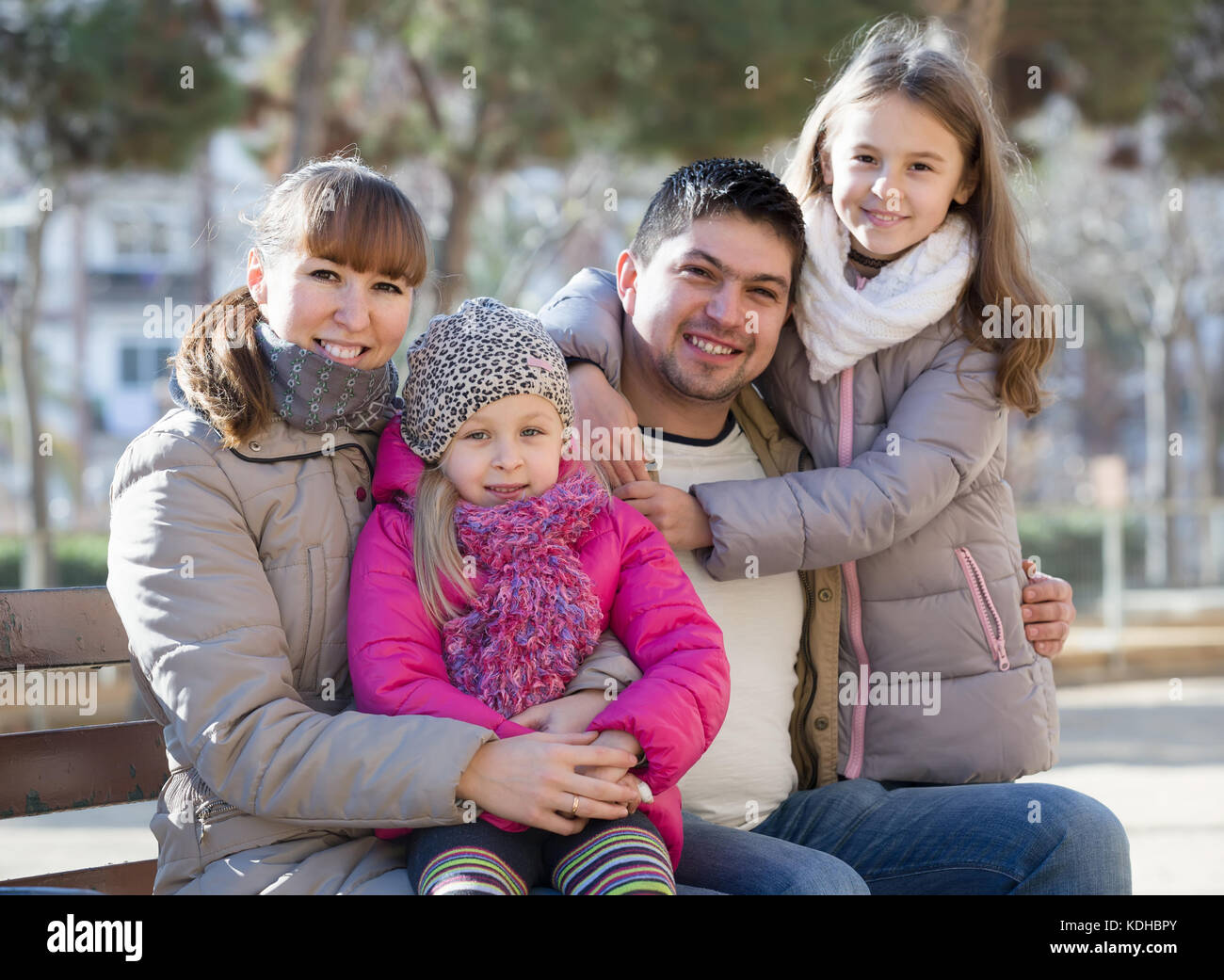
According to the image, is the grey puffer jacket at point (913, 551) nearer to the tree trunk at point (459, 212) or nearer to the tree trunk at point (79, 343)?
the tree trunk at point (459, 212)

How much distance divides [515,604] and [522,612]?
2cm

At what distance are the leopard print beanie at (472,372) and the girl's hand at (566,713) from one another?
0.52 metres

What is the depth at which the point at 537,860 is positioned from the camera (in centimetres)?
227

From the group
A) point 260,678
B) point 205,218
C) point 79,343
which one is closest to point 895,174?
point 260,678

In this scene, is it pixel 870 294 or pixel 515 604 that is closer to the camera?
pixel 515 604

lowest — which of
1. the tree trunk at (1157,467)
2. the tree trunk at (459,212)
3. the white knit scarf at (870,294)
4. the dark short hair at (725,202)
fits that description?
the tree trunk at (1157,467)

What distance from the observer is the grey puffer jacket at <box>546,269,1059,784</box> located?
9.04ft

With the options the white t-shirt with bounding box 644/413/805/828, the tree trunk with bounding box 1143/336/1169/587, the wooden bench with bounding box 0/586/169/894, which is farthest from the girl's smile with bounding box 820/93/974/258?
the tree trunk with bounding box 1143/336/1169/587

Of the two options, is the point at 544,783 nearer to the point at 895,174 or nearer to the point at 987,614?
the point at 987,614

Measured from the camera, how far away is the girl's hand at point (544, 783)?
2.16 meters

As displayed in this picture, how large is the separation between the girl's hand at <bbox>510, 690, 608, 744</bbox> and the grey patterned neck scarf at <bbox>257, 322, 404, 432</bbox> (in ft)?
2.16

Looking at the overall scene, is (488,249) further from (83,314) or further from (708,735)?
(708,735)

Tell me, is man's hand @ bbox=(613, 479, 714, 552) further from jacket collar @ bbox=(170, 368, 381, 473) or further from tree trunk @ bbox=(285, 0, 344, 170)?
tree trunk @ bbox=(285, 0, 344, 170)

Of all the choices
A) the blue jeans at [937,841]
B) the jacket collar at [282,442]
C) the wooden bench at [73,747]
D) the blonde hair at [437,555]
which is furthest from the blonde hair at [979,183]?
the wooden bench at [73,747]
